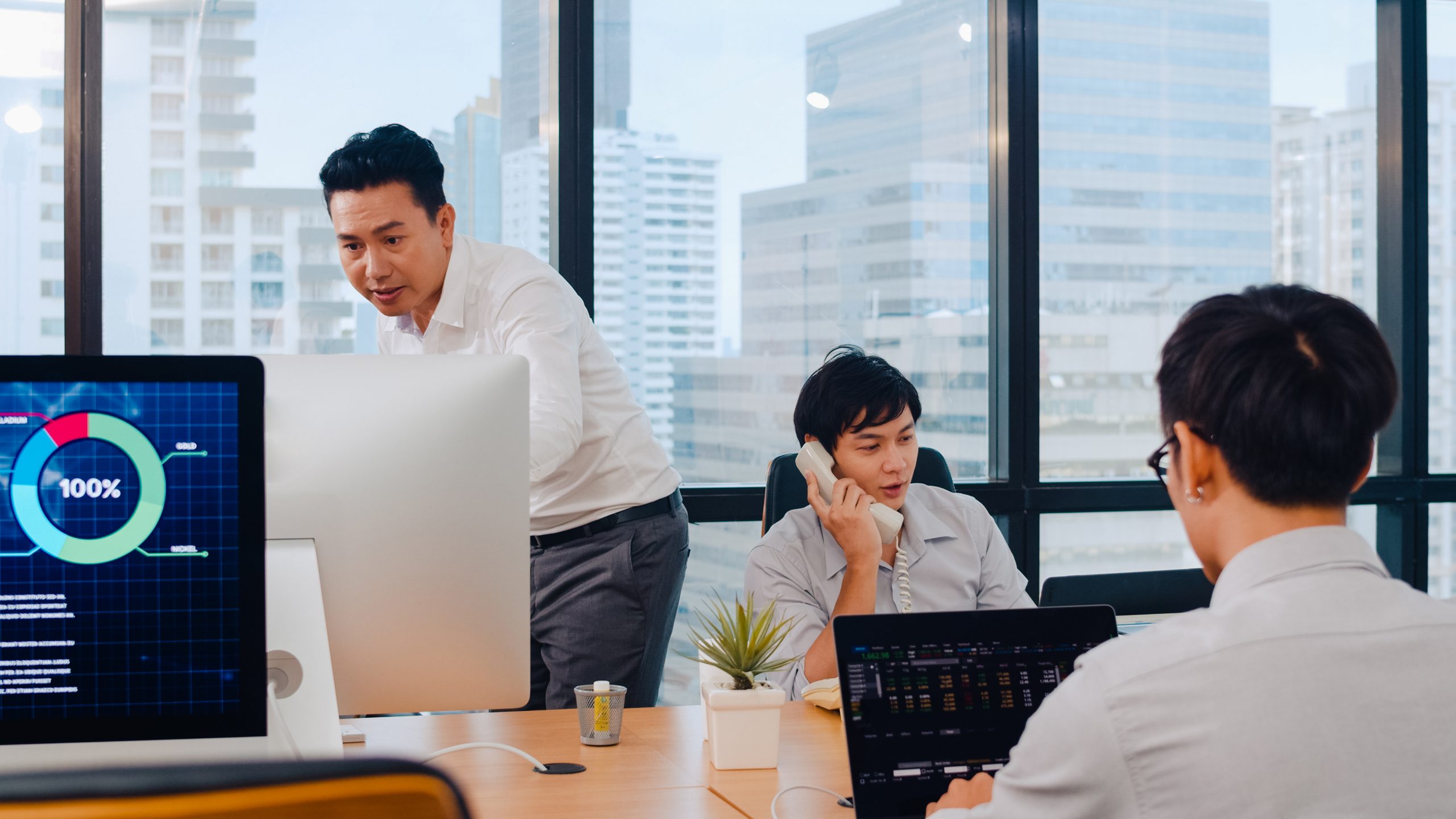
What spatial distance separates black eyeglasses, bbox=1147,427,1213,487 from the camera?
39.1 inches

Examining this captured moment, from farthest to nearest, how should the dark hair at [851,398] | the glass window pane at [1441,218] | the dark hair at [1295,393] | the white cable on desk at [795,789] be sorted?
1. the glass window pane at [1441,218]
2. the dark hair at [851,398]
3. the white cable on desk at [795,789]
4. the dark hair at [1295,393]

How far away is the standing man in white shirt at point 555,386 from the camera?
2.22m

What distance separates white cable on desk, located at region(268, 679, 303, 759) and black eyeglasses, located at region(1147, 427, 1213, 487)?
2.82ft

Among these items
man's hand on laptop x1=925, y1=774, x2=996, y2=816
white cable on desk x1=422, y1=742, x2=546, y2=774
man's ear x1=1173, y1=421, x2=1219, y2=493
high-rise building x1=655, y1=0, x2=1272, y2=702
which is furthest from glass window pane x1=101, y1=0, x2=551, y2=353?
man's ear x1=1173, y1=421, x2=1219, y2=493

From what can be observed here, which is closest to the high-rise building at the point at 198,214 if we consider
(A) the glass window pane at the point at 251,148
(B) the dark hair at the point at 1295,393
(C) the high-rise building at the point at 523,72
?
(A) the glass window pane at the point at 251,148

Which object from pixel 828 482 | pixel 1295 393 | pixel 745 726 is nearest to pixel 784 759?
pixel 745 726

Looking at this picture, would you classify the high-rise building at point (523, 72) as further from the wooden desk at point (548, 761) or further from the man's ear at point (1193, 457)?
the man's ear at point (1193, 457)

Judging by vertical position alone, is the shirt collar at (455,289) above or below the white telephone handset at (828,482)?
above

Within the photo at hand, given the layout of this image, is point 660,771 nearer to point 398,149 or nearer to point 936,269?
point 398,149

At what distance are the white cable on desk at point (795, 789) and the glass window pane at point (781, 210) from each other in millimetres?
2049

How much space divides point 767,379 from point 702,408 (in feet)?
0.75

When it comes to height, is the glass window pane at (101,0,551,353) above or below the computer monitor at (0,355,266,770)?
above

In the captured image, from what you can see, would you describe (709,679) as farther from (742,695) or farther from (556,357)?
(556,357)

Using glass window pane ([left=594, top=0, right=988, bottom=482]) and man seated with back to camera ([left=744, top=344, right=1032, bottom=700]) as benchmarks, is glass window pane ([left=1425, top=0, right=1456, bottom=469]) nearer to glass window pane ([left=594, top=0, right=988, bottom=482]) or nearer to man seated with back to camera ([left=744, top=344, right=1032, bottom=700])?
glass window pane ([left=594, top=0, right=988, bottom=482])
